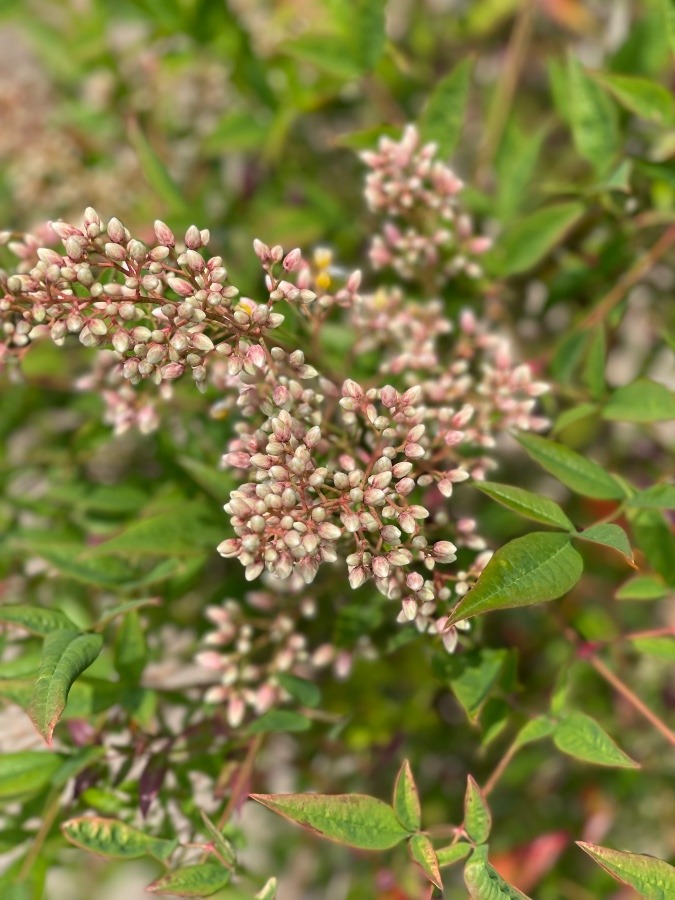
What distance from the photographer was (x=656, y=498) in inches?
53.2

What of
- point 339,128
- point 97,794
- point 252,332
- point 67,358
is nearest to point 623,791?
point 97,794

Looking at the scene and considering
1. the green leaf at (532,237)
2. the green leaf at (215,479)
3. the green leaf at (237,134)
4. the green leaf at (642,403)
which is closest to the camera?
the green leaf at (642,403)

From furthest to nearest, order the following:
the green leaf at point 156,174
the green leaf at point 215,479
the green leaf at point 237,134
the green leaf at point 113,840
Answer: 1. the green leaf at point 237,134
2. the green leaf at point 156,174
3. the green leaf at point 215,479
4. the green leaf at point 113,840

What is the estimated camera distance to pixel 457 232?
1.84m

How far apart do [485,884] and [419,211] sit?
4.01 feet

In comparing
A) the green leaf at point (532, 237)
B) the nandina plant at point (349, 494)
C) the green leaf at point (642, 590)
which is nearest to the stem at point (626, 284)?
the nandina plant at point (349, 494)

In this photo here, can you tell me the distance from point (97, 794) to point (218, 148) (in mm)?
1544

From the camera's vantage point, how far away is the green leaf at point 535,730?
4.64 ft

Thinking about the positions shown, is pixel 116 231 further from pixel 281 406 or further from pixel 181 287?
pixel 281 406

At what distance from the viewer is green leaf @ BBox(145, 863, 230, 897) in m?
1.27

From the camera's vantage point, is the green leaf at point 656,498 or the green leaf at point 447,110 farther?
the green leaf at point 447,110

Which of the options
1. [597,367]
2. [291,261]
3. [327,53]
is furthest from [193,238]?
[327,53]

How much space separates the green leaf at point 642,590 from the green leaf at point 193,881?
81 centimetres

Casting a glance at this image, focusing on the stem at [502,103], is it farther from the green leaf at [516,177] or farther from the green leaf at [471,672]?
the green leaf at [471,672]
